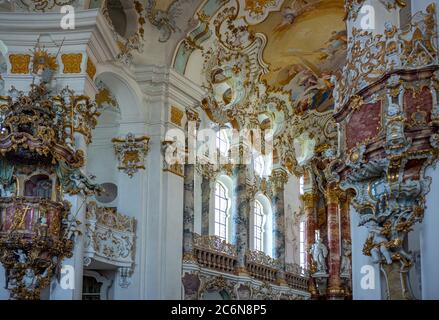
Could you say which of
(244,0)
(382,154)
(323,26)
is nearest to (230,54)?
(244,0)

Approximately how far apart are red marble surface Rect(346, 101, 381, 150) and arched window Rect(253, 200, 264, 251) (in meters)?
12.9

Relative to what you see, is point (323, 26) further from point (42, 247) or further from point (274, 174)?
point (42, 247)

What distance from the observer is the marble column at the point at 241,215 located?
2248 centimetres

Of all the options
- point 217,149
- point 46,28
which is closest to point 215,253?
point 217,149

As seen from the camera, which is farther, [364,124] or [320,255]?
[320,255]

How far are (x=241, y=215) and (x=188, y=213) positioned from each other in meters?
3.79

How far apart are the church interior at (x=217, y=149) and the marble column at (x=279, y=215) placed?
0.08 metres

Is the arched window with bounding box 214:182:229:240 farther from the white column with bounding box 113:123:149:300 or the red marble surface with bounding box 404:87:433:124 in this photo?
the red marble surface with bounding box 404:87:433:124

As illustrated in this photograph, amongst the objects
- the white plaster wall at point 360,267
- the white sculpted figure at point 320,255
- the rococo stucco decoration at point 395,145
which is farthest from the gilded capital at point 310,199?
the rococo stucco decoration at point 395,145

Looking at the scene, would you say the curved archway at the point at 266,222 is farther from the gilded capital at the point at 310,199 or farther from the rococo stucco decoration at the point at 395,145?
the rococo stucco decoration at the point at 395,145

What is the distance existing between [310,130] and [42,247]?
14.9 meters

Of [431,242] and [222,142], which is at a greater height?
[222,142]

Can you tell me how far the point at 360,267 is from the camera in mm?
12602

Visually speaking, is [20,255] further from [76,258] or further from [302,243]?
[302,243]
